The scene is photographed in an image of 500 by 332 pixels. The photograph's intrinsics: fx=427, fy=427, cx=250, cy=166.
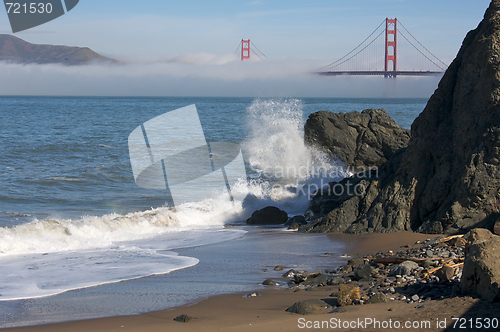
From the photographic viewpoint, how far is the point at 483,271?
9.90 ft

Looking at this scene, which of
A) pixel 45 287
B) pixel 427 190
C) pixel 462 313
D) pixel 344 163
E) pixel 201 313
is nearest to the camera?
pixel 462 313

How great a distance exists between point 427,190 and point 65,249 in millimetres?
5300

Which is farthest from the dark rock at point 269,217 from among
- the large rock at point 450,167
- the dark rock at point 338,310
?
the dark rock at point 338,310

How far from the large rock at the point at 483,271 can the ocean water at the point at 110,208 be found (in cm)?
296

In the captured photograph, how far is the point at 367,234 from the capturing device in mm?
6312

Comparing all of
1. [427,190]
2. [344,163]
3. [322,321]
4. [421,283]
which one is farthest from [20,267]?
[344,163]

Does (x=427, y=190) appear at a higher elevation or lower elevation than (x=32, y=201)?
higher

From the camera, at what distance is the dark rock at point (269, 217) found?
833 cm

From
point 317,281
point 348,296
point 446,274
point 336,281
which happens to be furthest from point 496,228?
point 348,296

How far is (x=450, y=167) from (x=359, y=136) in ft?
19.7

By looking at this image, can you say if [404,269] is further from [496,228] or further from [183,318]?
[183,318]

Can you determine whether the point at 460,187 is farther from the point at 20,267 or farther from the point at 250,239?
the point at 20,267

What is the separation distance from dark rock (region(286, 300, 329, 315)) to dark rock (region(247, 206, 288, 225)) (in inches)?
191

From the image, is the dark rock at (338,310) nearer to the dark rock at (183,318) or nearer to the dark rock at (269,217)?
the dark rock at (183,318)
